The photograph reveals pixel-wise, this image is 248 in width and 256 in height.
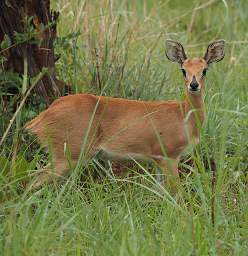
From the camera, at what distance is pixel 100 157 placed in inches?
238

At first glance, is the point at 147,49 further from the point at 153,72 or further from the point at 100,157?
the point at 100,157

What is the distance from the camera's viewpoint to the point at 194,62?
5.93 m

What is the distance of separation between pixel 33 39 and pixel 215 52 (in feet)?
4.40

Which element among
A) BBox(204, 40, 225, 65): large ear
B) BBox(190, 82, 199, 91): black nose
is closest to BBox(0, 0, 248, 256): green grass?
BBox(204, 40, 225, 65): large ear

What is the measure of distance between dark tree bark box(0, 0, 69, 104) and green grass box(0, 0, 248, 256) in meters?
0.17

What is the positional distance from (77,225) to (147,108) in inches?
80.4

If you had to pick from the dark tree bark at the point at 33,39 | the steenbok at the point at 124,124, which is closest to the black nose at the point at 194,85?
the steenbok at the point at 124,124

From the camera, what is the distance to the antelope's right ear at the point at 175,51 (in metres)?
6.11

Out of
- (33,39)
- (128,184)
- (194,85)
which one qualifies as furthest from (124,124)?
(33,39)

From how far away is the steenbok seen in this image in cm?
575

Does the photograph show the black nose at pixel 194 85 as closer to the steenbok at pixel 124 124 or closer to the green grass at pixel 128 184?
the steenbok at pixel 124 124

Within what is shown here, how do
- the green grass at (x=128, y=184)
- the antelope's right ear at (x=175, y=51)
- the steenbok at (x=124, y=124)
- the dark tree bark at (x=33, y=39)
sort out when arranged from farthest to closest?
the antelope's right ear at (x=175, y=51)
the dark tree bark at (x=33, y=39)
the steenbok at (x=124, y=124)
the green grass at (x=128, y=184)

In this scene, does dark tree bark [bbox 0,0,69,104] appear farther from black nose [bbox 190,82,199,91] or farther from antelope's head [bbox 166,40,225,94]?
black nose [bbox 190,82,199,91]

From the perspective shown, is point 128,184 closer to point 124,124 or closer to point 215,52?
point 124,124
